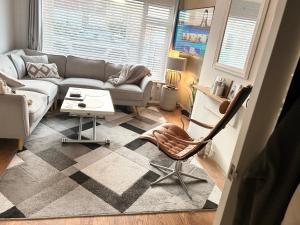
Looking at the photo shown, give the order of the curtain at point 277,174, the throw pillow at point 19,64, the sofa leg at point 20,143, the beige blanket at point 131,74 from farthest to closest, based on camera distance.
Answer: the beige blanket at point 131,74
the throw pillow at point 19,64
the sofa leg at point 20,143
the curtain at point 277,174

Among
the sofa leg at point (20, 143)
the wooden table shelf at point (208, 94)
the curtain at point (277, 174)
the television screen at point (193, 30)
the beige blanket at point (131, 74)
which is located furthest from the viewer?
the beige blanket at point (131, 74)

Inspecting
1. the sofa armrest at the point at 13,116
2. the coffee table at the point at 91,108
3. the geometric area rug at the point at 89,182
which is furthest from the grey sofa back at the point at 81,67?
the sofa armrest at the point at 13,116

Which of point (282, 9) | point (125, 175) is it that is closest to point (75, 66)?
point (125, 175)

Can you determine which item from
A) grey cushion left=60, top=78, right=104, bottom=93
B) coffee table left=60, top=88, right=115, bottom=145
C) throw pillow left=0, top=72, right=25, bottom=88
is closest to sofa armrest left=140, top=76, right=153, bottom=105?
grey cushion left=60, top=78, right=104, bottom=93

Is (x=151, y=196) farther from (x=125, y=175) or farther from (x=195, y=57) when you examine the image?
(x=195, y=57)

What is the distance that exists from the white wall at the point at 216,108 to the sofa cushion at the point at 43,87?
83.0 inches

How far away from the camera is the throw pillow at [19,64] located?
3537 millimetres

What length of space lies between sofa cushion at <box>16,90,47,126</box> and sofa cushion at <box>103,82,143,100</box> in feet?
3.57

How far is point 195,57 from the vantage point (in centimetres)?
421

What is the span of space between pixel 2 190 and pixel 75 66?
2.74m

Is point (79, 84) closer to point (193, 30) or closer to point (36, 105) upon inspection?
point (36, 105)

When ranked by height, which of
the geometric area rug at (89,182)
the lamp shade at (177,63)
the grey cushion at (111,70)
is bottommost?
the geometric area rug at (89,182)

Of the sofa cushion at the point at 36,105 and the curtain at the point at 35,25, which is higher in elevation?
the curtain at the point at 35,25

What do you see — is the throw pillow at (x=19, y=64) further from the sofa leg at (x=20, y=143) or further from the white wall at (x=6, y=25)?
the sofa leg at (x=20, y=143)
